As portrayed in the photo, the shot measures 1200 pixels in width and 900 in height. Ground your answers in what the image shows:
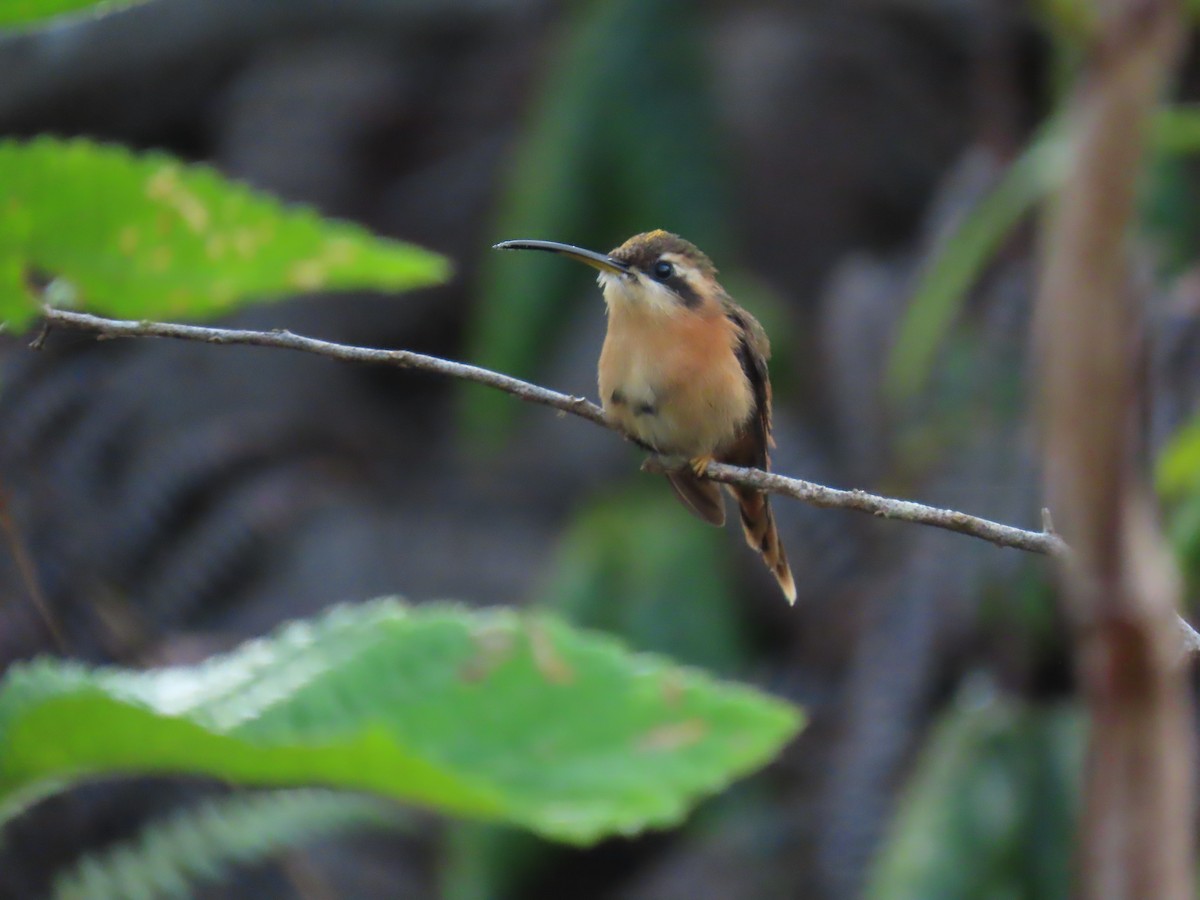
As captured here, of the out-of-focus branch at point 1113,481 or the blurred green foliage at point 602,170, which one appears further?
the blurred green foliage at point 602,170

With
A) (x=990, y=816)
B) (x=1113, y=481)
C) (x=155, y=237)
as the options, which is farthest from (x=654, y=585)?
(x=1113, y=481)

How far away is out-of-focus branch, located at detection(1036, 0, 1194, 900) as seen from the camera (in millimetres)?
640

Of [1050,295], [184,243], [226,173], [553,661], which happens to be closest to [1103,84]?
[1050,295]

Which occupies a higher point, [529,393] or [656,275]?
[656,275]

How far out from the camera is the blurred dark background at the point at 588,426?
4.32 meters

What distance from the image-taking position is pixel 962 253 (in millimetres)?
4344

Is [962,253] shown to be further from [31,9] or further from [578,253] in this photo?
[31,9]

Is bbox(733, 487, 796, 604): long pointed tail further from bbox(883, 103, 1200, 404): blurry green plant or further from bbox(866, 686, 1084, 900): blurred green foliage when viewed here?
bbox(883, 103, 1200, 404): blurry green plant

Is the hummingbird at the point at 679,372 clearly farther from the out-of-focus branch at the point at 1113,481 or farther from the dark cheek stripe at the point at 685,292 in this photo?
the out-of-focus branch at the point at 1113,481

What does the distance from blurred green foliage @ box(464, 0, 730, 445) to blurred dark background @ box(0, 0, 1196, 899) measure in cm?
2

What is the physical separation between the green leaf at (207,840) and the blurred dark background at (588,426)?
0.14 meters

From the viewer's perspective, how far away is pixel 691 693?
1649 millimetres

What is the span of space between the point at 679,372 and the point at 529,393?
1.08 metres

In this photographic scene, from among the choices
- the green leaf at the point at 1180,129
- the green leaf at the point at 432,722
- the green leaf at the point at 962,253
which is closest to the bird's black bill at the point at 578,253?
the green leaf at the point at 432,722
